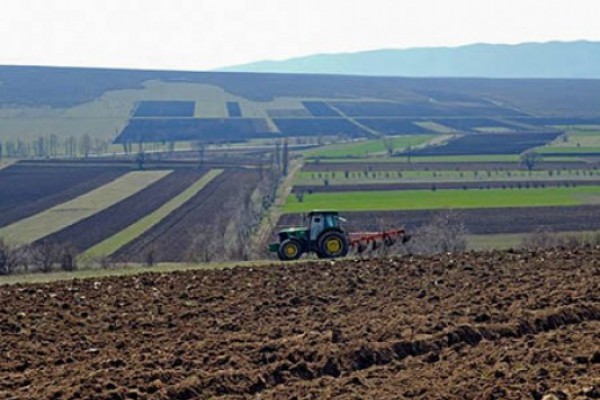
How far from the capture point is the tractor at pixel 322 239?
2661 centimetres

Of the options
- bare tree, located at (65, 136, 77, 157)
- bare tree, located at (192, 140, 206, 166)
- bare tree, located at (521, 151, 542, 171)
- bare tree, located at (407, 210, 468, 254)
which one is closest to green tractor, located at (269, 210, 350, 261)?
bare tree, located at (407, 210, 468, 254)

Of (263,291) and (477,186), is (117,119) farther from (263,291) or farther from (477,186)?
(263,291)

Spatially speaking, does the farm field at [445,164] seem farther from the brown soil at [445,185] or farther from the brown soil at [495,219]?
the brown soil at [495,219]

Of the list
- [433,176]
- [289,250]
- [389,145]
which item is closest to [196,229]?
[289,250]

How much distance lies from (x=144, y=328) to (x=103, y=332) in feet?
2.41

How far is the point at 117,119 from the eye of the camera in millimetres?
149250

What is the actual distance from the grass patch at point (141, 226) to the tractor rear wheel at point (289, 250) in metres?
13.8

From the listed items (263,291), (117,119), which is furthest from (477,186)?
(117,119)

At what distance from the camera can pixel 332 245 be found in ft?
87.4

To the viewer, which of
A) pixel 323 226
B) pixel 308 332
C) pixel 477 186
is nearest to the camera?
pixel 308 332

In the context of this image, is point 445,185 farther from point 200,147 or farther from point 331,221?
point 200,147

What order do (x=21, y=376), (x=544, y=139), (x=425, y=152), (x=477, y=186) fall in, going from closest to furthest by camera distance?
(x=21, y=376) < (x=477, y=186) < (x=425, y=152) < (x=544, y=139)

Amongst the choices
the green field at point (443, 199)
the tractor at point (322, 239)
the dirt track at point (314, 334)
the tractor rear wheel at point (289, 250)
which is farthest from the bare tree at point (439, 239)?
the green field at point (443, 199)

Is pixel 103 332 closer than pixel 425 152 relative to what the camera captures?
Yes
